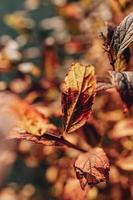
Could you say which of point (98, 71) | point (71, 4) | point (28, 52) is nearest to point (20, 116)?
point (98, 71)

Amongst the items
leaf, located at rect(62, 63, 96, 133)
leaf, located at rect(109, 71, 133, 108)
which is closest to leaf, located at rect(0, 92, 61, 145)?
leaf, located at rect(62, 63, 96, 133)

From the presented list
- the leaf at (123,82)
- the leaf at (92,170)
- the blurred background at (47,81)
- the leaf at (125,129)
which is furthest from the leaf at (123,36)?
the blurred background at (47,81)

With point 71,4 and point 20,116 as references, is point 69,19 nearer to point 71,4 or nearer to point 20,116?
point 71,4

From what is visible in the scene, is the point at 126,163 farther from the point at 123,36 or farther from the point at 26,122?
the point at 123,36

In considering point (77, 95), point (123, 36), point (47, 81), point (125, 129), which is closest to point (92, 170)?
point (77, 95)

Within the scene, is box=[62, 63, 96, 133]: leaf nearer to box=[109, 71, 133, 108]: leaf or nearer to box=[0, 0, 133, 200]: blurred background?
box=[109, 71, 133, 108]: leaf

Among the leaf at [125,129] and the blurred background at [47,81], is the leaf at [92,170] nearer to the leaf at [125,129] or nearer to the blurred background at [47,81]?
the leaf at [125,129]
